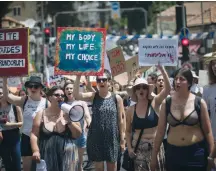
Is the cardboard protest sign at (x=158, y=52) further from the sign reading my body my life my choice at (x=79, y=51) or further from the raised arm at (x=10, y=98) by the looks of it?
the raised arm at (x=10, y=98)

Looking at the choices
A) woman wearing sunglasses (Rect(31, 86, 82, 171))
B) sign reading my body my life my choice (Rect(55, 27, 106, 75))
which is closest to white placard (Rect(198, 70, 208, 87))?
sign reading my body my life my choice (Rect(55, 27, 106, 75))

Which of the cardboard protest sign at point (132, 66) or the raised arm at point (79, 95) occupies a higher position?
the cardboard protest sign at point (132, 66)

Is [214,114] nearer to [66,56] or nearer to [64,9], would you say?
[66,56]

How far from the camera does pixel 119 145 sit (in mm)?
9516

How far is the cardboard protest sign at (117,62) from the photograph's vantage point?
12836 mm

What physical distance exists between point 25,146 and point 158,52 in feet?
7.15

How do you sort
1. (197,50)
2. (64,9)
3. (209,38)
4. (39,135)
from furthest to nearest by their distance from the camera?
(64,9) < (197,50) < (209,38) < (39,135)

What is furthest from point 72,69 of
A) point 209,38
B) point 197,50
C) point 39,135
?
point 197,50

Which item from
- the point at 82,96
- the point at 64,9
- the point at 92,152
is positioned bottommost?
the point at 92,152

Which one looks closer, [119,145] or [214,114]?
[214,114]

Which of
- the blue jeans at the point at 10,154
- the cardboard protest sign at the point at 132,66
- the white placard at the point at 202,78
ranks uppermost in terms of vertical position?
the cardboard protest sign at the point at 132,66

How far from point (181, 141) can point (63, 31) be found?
139 inches

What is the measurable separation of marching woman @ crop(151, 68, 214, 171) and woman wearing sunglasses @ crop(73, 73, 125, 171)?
227 cm

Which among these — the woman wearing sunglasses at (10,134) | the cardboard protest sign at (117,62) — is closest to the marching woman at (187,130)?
the woman wearing sunglasses at (10,134)
